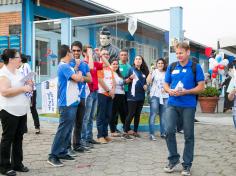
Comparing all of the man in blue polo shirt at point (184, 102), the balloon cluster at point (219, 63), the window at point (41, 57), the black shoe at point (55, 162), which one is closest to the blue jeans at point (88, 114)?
the black shoe at point (55, 162)

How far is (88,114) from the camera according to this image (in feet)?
21.9

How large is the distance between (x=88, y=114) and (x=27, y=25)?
735 cm

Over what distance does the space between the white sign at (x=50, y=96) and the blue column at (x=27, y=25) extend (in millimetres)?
3825

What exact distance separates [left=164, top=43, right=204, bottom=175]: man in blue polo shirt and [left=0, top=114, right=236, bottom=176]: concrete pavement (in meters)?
0.29

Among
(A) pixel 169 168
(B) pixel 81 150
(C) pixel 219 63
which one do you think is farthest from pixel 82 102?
(C) pixel 219 63

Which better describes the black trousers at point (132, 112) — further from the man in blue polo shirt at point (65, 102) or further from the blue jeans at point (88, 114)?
the man in blue polo shirt at point (65, 102)

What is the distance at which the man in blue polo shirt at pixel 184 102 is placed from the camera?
5.04 m

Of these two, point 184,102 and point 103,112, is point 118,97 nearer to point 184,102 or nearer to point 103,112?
point 103,112

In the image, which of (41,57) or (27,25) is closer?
(27,25)

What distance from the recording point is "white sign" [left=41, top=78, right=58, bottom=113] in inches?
371

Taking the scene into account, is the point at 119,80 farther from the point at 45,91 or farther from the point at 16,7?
the point at 16,7

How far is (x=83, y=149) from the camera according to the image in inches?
252

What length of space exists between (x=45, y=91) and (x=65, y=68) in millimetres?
4320

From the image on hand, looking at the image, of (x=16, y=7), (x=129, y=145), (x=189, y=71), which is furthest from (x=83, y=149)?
(x=16, y=7)
